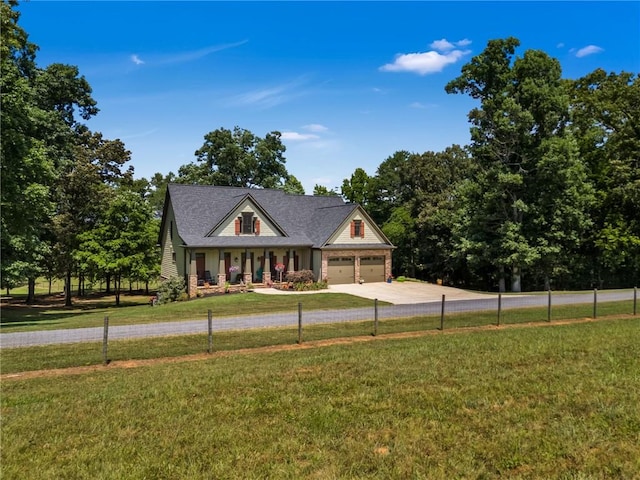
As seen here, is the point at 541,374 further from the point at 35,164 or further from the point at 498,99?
the point at 498,99

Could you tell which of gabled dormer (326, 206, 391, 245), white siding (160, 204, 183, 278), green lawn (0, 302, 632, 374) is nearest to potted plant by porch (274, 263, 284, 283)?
gabled dormer (326, 206, 391, 245)

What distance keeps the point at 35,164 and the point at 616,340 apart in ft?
86.5

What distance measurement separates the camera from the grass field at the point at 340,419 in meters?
5.66

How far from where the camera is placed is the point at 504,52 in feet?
116

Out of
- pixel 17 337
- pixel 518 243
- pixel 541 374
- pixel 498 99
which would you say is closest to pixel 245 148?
pixel 498 99

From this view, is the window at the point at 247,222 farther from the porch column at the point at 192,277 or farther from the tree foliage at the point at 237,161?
the tree foliage at the point at 237,161

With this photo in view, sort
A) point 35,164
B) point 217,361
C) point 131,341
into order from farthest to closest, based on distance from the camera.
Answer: point 35,164
point 131,341
point 217,361

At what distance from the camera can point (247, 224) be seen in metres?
36.6

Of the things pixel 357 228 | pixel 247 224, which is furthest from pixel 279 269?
pixel 357 228

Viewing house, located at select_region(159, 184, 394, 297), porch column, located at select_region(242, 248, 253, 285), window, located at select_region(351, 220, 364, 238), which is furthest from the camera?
window, located at select_region(351, 220, 364, 238)

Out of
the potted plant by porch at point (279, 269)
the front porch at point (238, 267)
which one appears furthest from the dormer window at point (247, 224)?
the potted plant by porch at point (279, 269)

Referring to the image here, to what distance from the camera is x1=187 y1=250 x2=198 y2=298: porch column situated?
32.9m

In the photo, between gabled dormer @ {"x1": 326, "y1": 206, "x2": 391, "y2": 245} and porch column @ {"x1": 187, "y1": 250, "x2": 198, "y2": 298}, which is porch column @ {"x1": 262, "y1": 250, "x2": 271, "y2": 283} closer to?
gabled dormer @ {"x1": 326, "y1": 206, "x2": 391, "y2": 245}

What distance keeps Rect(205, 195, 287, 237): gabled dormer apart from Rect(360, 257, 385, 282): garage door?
7.36 m
